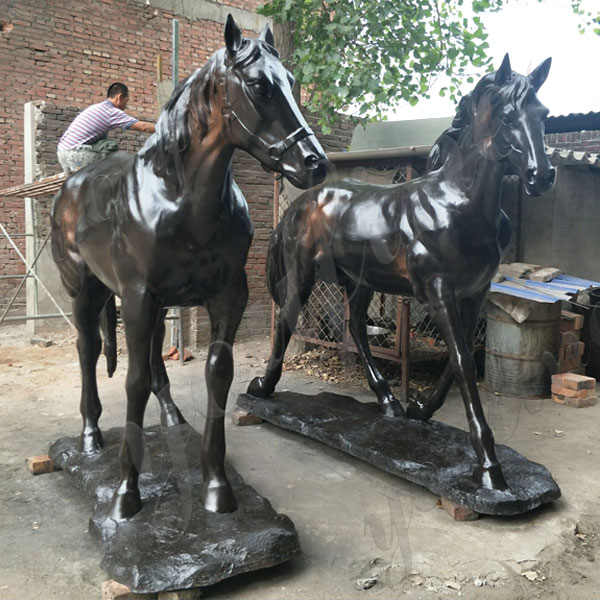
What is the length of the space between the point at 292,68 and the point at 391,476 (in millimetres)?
5149

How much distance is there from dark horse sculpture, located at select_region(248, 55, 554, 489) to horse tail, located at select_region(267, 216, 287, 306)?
0.43 meters

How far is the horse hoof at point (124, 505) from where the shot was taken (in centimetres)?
248

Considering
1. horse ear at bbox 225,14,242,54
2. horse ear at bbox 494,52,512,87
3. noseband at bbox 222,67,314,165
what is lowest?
noseband at bbox 222,67,314,165

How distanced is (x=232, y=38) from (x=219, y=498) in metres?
1.90

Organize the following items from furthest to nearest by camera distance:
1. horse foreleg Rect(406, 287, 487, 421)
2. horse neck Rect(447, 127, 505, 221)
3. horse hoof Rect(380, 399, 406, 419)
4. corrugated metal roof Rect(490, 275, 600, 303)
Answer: corrugated metal roof Rect(490, 275, 600, 303) < horse hoof Rect(380, 399, 406, 419) < horse foreleg Rect(406, 287, 487, 421) < horse neck Rect(447, 127, 505, 221)

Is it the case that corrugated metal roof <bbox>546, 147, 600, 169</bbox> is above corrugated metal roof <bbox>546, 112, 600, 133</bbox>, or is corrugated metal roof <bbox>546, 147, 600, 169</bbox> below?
below

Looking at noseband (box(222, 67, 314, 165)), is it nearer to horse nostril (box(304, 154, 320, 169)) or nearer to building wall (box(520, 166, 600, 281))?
horse nostril (box(304, 154, 320, 169))

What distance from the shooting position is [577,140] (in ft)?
34.7

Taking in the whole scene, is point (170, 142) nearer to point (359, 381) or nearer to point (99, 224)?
point (99, 224)

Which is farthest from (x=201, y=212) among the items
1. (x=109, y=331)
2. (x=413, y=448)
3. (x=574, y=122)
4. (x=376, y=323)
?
(x=574, y=122)

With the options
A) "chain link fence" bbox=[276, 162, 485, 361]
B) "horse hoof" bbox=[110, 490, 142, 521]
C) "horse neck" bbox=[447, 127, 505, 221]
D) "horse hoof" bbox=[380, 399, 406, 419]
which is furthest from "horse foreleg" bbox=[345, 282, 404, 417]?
"horse hoof" bbox=[110, 490, 142, 521]

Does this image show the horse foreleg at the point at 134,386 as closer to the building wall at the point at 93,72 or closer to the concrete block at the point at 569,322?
the concrete block at the point at 569,322

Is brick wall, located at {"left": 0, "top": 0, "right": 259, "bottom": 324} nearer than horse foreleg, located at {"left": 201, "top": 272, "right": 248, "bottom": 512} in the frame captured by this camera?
No

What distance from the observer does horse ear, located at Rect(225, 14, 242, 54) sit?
6.93ft
